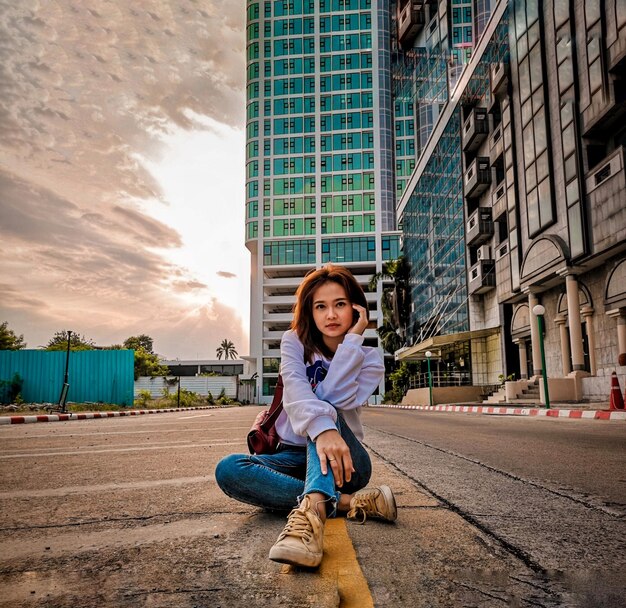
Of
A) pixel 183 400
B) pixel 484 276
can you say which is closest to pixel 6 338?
pixel 183 400

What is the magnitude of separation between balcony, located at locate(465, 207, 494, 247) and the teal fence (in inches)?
732

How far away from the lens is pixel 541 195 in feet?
75.2

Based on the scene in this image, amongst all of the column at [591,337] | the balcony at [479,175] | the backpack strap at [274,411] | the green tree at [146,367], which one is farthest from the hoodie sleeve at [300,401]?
the green tree at [146,367]

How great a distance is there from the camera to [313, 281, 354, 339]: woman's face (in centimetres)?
273

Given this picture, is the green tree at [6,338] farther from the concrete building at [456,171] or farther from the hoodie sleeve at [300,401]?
the hoodie sleeve at [300,401]

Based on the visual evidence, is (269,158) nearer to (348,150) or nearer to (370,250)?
(348,150)

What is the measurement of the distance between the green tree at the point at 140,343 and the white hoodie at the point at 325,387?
96.5 metres

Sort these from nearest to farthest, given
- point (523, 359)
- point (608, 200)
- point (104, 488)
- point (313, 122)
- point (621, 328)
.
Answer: point (104, 488) → point (608, 200) → point (621, 328) → point (523, 359) → point (313, 122)

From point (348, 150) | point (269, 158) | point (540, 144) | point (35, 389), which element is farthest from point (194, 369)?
point (540, 144)

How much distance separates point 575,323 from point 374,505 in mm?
20877

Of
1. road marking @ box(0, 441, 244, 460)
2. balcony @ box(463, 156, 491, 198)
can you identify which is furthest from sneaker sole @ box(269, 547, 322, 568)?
balcony @ box(463, 156, 491, 198)

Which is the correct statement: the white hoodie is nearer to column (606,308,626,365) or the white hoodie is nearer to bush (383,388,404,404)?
column (606,308,626,365)

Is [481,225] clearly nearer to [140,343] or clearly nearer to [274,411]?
[274,411]

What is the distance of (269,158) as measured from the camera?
73188mm
